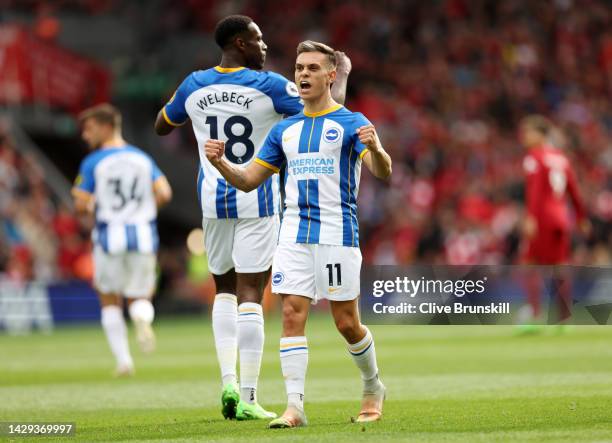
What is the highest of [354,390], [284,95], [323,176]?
[284,95]

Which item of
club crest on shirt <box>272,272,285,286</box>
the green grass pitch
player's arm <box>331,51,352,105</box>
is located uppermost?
player's arm <box>331,51,352,105</box>

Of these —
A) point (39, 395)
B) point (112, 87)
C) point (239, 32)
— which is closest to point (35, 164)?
point (112, 87)

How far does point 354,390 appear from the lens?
9.88 m

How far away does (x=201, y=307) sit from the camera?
2503 centimetres

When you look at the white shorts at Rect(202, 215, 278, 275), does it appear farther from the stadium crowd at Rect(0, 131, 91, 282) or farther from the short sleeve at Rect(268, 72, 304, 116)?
the stadium crowd at Rect(0, 131, 91, 282)

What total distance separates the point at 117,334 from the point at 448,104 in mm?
15959

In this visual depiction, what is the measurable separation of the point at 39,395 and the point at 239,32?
343 centimetres

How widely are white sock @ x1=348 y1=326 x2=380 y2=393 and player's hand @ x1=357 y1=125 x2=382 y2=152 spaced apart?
1.09 meters

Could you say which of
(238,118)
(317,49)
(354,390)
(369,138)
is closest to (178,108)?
(238,118)

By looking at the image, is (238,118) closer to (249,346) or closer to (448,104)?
(249,346)

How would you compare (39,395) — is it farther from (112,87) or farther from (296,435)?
(112,87)

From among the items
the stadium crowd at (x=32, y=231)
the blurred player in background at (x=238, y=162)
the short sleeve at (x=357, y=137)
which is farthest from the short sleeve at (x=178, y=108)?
the stadium crowd at (x=32, y=231)

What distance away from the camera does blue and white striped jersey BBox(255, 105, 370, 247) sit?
24.1 ft

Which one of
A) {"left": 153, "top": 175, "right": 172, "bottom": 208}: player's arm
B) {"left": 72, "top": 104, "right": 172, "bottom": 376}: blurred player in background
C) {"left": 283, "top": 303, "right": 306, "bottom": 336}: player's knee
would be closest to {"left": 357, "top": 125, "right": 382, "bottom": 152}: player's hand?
{"left": 283, "top": 303, "right": 306, "bottom": 336}: player's knee
